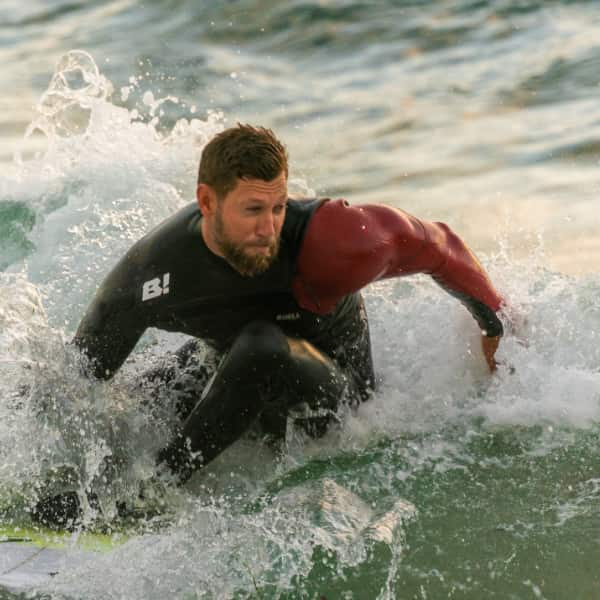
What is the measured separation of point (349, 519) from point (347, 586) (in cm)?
34

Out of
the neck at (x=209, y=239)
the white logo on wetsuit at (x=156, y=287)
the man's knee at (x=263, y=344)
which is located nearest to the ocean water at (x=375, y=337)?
the white logo on wetsuit at (x=156, y=287)

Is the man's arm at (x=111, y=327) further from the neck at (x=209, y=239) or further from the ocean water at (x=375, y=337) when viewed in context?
the neck at (x=209, y=239)

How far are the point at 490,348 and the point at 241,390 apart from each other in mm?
1173

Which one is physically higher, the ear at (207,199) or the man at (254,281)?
the ear at (207,199)

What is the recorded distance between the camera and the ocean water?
3.82 m

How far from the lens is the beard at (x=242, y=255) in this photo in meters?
3.87

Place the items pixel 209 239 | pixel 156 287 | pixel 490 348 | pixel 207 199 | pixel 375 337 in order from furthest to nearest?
pixel 375 337 → pixel 490 348 → pixel 156 287 → pixel 209 239 → pixel 207 199

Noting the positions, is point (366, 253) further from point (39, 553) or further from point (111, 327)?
point (39, 553)

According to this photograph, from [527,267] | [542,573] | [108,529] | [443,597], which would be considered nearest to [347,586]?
[443,597]

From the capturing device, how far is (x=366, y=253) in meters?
3.95

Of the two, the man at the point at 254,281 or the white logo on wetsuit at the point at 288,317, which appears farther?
the white logo on wetsuit at the point at 288,317

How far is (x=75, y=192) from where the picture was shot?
7207 millimetres

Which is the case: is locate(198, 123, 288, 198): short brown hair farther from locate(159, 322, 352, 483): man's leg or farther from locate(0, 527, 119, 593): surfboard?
locate(0, 527, 119, 593): surfboard

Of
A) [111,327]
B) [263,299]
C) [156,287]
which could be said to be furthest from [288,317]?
[111,327]
